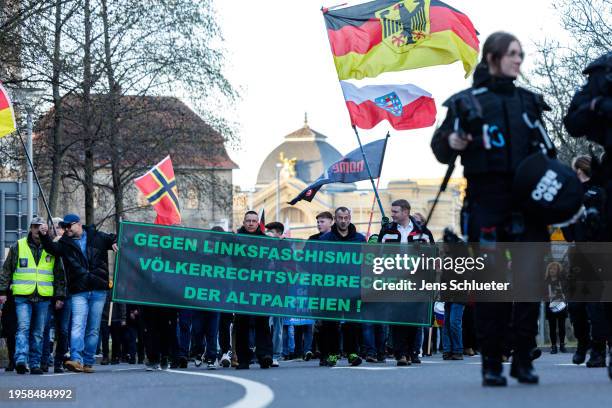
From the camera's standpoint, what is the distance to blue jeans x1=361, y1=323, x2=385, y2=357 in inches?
675

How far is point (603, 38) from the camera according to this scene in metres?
36.2

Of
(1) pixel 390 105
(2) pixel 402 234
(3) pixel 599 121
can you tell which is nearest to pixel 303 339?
(1) pixel 390 105

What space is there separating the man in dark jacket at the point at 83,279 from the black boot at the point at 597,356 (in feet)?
20.4

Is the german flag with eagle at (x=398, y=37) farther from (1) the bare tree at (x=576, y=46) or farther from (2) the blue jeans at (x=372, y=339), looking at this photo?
(1) the bare tree at (x=576, y=46)

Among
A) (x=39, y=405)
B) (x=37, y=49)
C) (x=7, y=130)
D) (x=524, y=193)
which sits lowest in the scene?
(x=39, y=405)

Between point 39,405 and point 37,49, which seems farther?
point 37,49

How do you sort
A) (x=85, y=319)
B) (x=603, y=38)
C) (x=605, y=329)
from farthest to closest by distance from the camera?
(x=603, y=38) → (x=85, y=319) → (x=605, y=329)

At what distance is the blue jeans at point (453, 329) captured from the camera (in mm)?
18703

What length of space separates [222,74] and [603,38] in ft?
49.0

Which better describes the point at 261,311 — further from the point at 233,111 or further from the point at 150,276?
the point at 233,111

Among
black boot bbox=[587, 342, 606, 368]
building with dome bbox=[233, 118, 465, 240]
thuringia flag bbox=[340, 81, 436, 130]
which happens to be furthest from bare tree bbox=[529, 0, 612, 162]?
building with dome bbox=[233, 118, 465, 240]

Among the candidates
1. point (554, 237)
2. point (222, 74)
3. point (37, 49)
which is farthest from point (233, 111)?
point (554, 237)

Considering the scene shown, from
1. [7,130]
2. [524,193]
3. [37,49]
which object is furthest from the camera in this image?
[37,49]

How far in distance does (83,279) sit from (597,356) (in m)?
6.51
